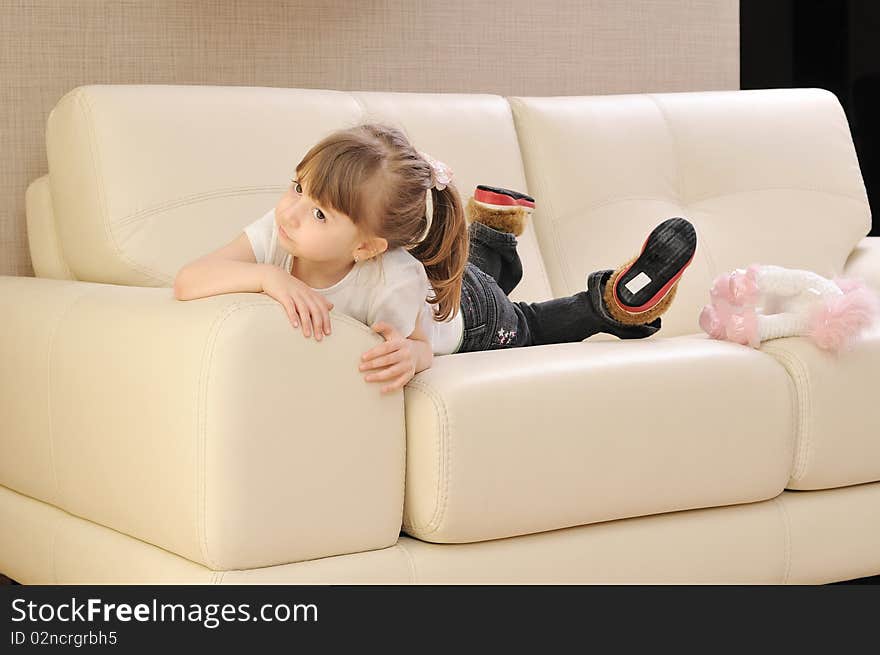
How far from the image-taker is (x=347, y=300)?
5.56 ft

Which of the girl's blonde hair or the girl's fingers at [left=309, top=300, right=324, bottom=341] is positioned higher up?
the girl's blonde hair

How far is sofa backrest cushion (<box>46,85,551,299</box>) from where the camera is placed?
1937 mm

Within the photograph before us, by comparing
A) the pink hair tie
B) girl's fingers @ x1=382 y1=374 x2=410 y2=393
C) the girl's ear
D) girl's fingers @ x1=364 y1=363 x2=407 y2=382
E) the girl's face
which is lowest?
girl's fingers @ x1=382 y1=374 x2=410 y2=393

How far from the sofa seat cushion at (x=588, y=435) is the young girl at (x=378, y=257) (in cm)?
9

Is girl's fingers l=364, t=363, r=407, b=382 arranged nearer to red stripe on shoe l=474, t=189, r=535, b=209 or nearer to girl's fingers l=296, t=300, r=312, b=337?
girl's fingers l=296, t=300, r=312, b=337

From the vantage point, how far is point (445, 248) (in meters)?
1.74

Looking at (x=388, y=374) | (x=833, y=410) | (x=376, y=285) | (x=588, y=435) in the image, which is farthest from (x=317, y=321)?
(x=833, y=410)

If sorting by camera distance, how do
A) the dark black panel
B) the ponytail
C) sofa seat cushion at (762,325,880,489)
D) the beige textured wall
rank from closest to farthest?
the ponytail
sofa seat cushion at (762,325,880,489)
the beige textured wall
the dark black panel

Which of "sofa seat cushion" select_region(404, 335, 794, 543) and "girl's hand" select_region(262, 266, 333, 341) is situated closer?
"girl's hand" select_region(262, 266, 333, 341)

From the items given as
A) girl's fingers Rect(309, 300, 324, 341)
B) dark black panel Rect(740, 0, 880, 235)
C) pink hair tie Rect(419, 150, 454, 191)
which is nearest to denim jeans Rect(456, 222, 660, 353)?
pink hair tie Rect(419, 150, 454, 191)

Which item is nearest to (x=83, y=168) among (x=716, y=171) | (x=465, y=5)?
(x=465, y=5)

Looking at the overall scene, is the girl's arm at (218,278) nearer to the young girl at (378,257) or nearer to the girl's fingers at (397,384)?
the young girl at (378,257)

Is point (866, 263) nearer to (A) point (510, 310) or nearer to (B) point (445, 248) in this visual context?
(A) point (510, 310)

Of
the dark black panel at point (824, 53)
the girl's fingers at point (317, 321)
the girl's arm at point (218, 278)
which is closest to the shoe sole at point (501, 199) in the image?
the girl's arm at point (218, 278)
